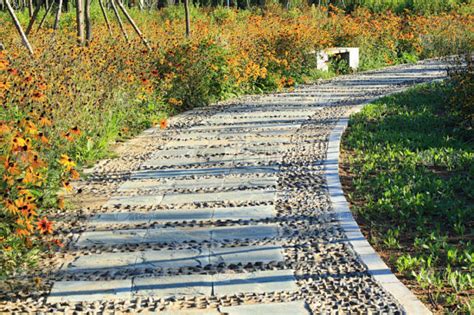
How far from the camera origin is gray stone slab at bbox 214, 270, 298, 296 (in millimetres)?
4141

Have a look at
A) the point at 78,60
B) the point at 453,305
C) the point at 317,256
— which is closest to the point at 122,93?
the point at 78,60

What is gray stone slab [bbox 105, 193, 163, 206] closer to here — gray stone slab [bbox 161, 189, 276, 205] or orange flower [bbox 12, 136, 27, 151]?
gray stone slab [bbox 161, 189, 276, 205]

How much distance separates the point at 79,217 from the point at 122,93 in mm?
3714

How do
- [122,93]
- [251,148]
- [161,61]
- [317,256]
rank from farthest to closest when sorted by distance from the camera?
[161,61]
[122,93]
[251,148]
[317,256]

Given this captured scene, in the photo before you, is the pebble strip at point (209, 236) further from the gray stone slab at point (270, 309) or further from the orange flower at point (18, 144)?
the orange flower at point (18, 144)

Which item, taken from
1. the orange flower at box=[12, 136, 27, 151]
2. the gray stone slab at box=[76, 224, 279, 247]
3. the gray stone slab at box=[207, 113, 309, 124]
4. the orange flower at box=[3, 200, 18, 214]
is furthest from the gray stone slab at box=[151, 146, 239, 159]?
the orange flower at box=[3, 200, 18, 214]

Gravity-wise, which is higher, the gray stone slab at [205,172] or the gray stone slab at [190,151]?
the gray stone slab at [205,172]

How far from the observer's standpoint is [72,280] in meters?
4.35

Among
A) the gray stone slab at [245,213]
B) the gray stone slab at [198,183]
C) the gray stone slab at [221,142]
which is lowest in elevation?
the gray stone slab at [221,142]

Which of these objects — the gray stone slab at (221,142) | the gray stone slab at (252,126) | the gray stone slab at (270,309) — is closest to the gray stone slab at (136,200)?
the gray stone slab at (221,142)

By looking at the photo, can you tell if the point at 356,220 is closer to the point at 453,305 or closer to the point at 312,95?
the point at 453,305

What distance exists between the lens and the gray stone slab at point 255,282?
4141 millimetres

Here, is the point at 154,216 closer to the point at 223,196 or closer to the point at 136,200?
the point at 136,200

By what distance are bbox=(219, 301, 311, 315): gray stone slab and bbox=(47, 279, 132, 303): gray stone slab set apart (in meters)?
0.62
